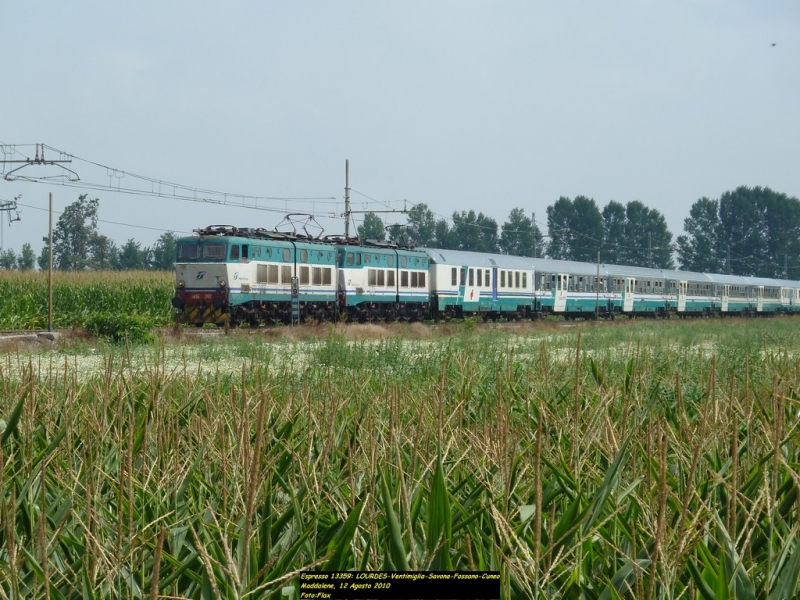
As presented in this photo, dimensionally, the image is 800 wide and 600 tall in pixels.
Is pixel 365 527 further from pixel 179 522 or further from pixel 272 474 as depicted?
pixel 272 474

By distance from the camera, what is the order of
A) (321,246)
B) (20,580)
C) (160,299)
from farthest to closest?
(160,299)
(321,246)
(20,580)

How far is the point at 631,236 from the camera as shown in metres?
104

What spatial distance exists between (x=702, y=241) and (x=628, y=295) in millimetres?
62704

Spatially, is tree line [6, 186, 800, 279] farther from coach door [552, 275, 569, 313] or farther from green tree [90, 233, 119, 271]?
coach door [552, 275, 569, 313]

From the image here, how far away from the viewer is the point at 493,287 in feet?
129

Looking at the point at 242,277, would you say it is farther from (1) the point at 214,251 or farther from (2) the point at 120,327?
(2) the point at 120,327

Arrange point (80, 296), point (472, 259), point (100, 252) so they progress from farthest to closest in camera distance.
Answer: point (100, 252)
point (472, 259)
point (80, 296)

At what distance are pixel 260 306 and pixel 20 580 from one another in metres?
26.5

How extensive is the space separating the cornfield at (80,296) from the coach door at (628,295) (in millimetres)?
23576

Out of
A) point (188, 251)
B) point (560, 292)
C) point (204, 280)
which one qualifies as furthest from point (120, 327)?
point (560, 292)

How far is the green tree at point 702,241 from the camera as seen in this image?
105812 mm

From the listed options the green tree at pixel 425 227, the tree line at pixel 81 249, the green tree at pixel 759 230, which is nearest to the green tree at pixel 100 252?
the tree line at pixel 81 249

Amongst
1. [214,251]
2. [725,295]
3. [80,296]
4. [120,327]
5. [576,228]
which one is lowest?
[120,327]

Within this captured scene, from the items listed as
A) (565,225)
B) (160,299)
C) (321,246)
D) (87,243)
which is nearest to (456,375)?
(321,246)
